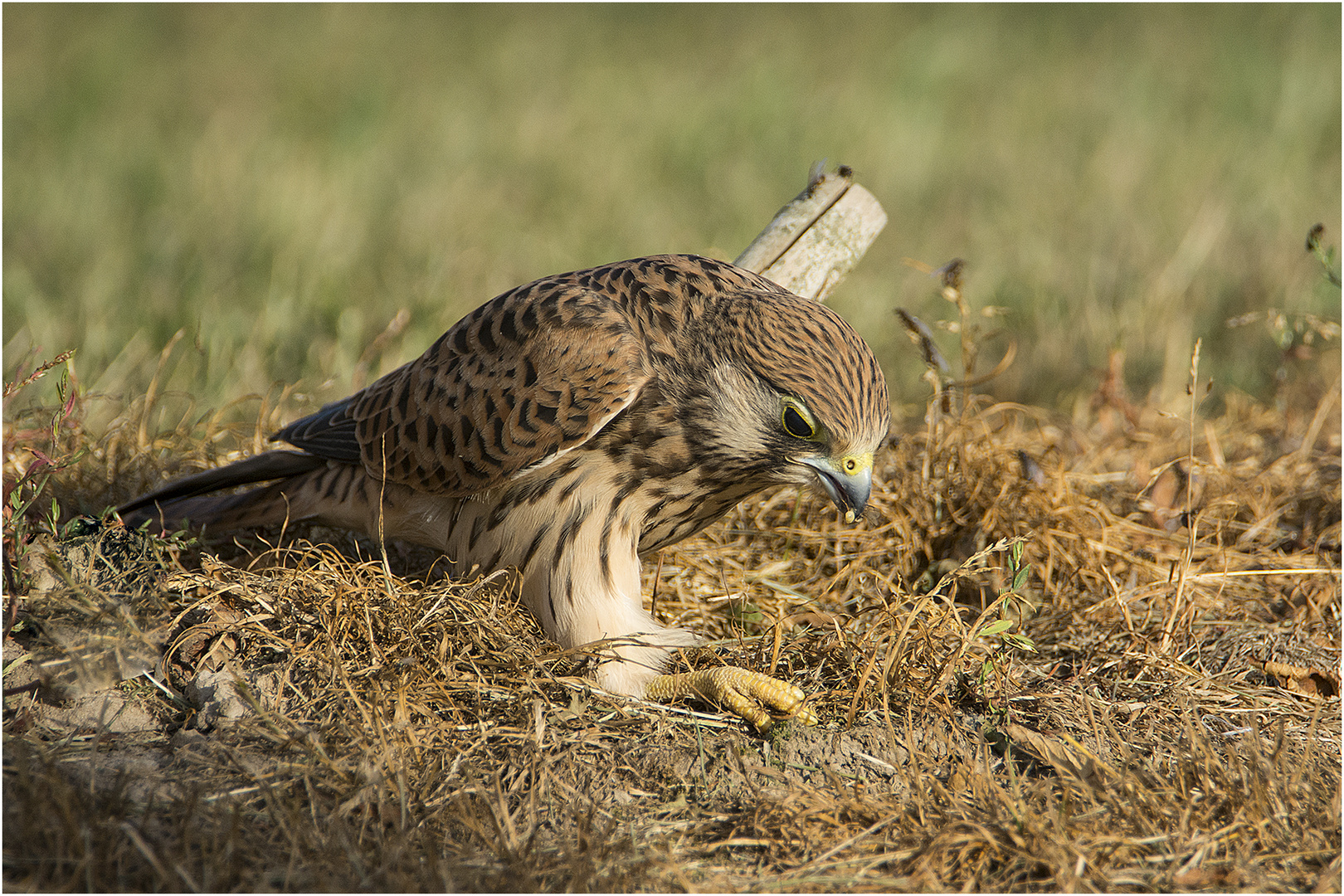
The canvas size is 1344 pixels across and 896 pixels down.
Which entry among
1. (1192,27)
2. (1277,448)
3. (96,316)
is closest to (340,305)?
(96,316)

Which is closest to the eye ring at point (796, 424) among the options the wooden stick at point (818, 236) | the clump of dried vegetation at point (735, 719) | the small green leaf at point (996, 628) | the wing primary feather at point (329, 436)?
the clump of dried vegetation at point (735, 719)


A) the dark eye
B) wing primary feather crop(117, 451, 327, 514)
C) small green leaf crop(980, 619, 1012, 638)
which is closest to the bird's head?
the dark eye

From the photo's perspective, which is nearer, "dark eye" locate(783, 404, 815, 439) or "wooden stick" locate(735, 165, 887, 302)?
"dark eye" locate(783, 404, 815, 439)

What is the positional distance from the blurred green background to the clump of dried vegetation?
94cm

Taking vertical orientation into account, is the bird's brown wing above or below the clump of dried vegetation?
above

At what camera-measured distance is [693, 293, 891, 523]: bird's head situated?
8.43 feet

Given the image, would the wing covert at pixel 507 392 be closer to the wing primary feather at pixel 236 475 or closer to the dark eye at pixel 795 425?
the wing primary feather at pixel 236 475

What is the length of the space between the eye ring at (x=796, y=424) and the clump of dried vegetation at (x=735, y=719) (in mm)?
572

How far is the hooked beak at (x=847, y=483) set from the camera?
2615mm

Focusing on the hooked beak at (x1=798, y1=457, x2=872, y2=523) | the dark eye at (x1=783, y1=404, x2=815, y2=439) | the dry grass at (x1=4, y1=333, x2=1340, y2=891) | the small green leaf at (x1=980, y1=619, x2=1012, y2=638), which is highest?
the dark eye at (x1=783, y1=404, x2=815, y2=439)

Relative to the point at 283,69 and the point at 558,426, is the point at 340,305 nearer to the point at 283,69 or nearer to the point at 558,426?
the point at 558,426

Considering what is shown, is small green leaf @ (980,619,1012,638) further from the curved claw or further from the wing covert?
the wing covert

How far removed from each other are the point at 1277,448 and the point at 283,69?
25.6ft

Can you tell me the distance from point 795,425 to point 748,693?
0.69 meters
